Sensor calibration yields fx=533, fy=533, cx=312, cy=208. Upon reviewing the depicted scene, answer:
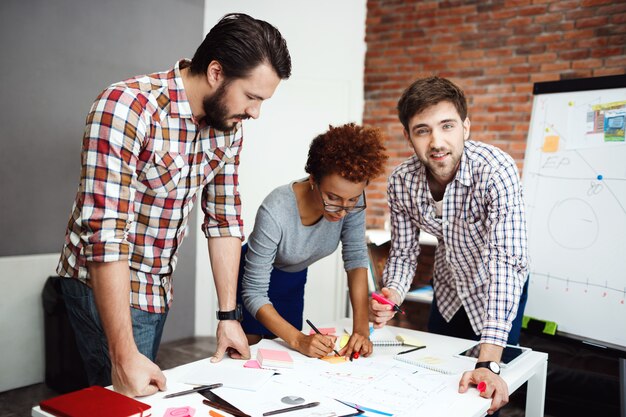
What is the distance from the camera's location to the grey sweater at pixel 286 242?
1683 millimetres

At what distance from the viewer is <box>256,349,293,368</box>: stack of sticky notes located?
1.43m

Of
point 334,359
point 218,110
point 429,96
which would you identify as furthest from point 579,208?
point 218,110

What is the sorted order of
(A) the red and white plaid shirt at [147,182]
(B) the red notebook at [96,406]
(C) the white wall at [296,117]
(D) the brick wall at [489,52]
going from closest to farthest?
(B) the red notebook at [96,406]
(A) the red and white plaid shirt at [147,182]
(D) the brick wall at [489,52]
(C) the white wall at [296,117]

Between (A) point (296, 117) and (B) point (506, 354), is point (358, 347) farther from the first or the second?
(A) point (296, 117)

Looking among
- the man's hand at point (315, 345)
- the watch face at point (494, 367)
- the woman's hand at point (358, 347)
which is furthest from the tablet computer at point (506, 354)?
the man's hand at point (315, 345)

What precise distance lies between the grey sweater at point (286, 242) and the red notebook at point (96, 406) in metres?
0.62

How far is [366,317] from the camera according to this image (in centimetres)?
179

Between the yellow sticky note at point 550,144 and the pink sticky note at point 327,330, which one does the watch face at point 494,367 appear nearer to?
the pink sticky note at point 327,330

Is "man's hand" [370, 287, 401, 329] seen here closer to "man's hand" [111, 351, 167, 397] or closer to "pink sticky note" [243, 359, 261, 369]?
"pink sticky note" [243, 359, 261, 369]

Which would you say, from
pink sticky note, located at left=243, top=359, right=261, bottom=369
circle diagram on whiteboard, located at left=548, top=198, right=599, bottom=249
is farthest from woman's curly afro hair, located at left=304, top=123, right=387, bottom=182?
circle diagram on whiteboard, located at left=548, top=198, right=599, bottom=249

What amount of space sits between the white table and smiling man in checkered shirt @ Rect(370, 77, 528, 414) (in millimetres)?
53

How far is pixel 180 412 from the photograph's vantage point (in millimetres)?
1118

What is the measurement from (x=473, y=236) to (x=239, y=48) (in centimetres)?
94

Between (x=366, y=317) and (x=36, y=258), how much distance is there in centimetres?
225
